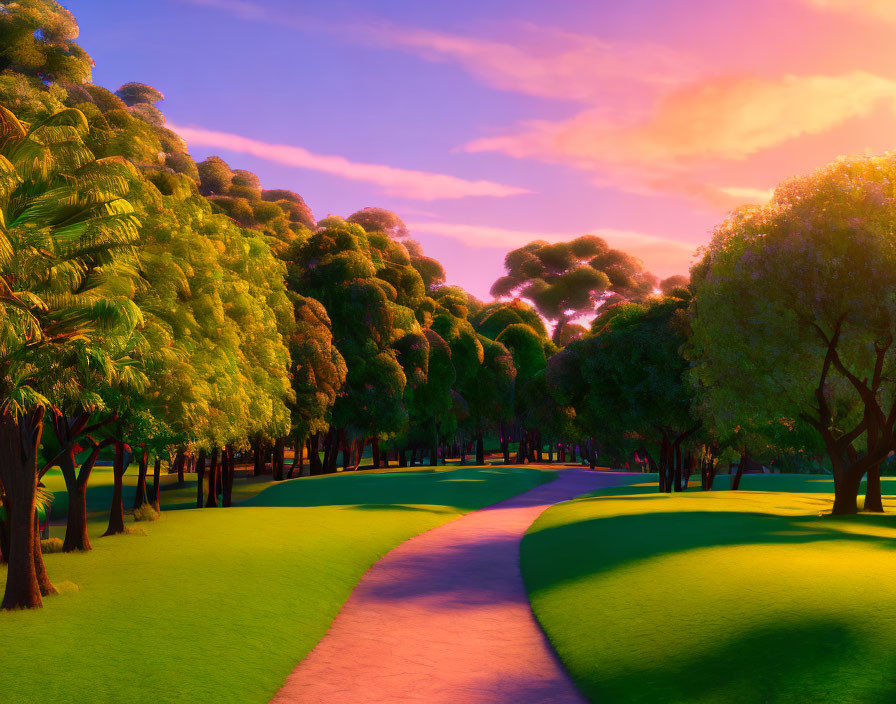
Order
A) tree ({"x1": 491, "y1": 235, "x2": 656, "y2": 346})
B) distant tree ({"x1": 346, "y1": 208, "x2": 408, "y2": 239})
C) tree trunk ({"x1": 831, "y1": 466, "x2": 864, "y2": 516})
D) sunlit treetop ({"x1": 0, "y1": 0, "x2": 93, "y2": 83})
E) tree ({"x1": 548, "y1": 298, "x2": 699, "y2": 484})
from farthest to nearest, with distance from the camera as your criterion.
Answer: distant tree ({"x1": 346, "y1": 208, "x2": 408, "y2": 239}) < tree ({"x1": 491, "y1": 235, "x2": 656, "y2": 346}) < sunlit treetop ({"x1": 0, "y1": 0, "x2": 93, "y2": 83}) < tree ({"x1": 548, "y1": 298, "x2": 699, "y2": 484}) < tree trunk ({"x1": 831, "y1": 466, "x2": 864, "y2": 516})

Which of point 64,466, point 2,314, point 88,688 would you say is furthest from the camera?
point 64,466

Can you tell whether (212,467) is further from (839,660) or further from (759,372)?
(839,660)

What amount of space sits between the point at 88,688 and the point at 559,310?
86.7 metres

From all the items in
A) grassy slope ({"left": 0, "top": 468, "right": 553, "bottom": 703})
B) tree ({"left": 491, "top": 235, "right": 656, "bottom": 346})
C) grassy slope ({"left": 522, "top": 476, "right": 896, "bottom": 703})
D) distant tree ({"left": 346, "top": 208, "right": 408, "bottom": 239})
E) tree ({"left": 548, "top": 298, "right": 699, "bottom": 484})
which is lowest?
grassy slope ({"left": 0, "top": 468, "right": 553, "bottom": 703})

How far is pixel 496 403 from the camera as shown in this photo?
231 feet

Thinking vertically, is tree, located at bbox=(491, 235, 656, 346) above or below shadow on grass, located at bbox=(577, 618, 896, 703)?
above

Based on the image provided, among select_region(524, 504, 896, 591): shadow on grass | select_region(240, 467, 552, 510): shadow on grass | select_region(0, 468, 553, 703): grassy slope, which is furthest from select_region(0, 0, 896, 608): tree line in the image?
select_region(240, 467, 552, 510): shadow on grass

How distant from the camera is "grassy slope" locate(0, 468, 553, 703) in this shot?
31.7ft

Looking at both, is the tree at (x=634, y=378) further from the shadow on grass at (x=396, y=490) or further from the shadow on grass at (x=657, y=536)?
the shadow on grass at (x=657, y=536)

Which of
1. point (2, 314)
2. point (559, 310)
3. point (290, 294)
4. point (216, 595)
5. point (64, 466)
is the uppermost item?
point (559, 310)

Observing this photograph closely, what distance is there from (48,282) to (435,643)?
9.56m

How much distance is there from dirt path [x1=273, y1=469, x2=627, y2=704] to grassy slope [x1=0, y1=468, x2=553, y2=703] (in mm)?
656

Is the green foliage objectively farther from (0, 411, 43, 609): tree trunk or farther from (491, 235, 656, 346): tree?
(491, 235, 656, 346): tree

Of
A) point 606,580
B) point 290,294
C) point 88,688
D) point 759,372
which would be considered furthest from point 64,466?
point 759,372
